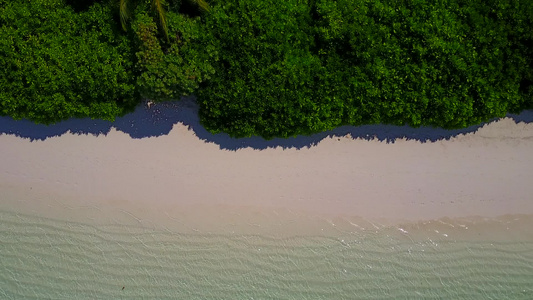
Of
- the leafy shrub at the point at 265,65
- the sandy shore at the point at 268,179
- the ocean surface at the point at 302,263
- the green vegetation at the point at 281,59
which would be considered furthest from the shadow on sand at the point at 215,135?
the ocean surface at the point at 302,263

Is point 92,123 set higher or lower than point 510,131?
lower

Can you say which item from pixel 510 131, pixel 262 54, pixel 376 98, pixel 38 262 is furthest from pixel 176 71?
pixel 510 131

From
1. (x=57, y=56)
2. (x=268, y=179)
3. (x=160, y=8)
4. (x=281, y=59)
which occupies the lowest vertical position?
(x=268, y=179)

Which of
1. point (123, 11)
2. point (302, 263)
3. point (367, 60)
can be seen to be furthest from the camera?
point (302, 263)

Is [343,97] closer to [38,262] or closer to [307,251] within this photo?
[307,251]

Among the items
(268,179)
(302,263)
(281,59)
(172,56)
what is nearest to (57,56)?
(172,56)

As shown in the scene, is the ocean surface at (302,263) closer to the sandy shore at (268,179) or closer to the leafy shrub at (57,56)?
→ the sandy shore at (268,179)

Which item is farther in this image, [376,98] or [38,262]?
[38,262]

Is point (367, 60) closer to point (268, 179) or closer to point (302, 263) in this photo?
point (268, 179)
